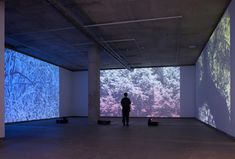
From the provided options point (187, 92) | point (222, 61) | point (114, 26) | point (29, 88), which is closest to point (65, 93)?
point (29, 88)

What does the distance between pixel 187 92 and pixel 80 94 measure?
9.39m

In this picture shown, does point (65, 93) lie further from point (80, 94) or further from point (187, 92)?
point (187, 92)

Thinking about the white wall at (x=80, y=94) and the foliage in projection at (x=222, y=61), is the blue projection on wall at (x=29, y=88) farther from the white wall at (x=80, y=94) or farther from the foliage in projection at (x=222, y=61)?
the foliage in projection at (x=222, y=61)

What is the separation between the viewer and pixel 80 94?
23.7 m

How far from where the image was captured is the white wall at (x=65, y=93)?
2206 centimetres

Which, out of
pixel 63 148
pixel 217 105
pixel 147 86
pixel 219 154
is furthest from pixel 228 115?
pixel 147 86

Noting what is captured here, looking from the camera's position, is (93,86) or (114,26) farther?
(93,86)

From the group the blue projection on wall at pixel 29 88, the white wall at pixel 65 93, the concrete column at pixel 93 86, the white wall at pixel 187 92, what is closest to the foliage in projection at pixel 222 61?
the concrete column at pixel 93 86

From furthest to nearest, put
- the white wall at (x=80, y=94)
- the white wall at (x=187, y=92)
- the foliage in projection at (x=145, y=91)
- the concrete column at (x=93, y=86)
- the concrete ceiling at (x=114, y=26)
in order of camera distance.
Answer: the white wall at (x=80, y=94), the foliage in projection at (x=145, y=91), the white wall at (x=187, y=92), the concrete column at (x=93, y=86), the concrete ceiling at (x=114, y=26)

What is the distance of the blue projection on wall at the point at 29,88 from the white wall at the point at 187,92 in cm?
1022

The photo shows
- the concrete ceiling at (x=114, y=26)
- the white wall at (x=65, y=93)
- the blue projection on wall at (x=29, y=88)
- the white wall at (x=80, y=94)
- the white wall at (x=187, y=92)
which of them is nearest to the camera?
the concrete ceiling at (x=114, y=26)

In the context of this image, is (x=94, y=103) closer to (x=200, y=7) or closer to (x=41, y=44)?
(x=41, y=44)

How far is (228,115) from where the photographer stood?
27.9 ft

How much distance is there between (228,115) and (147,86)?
1378 cm
